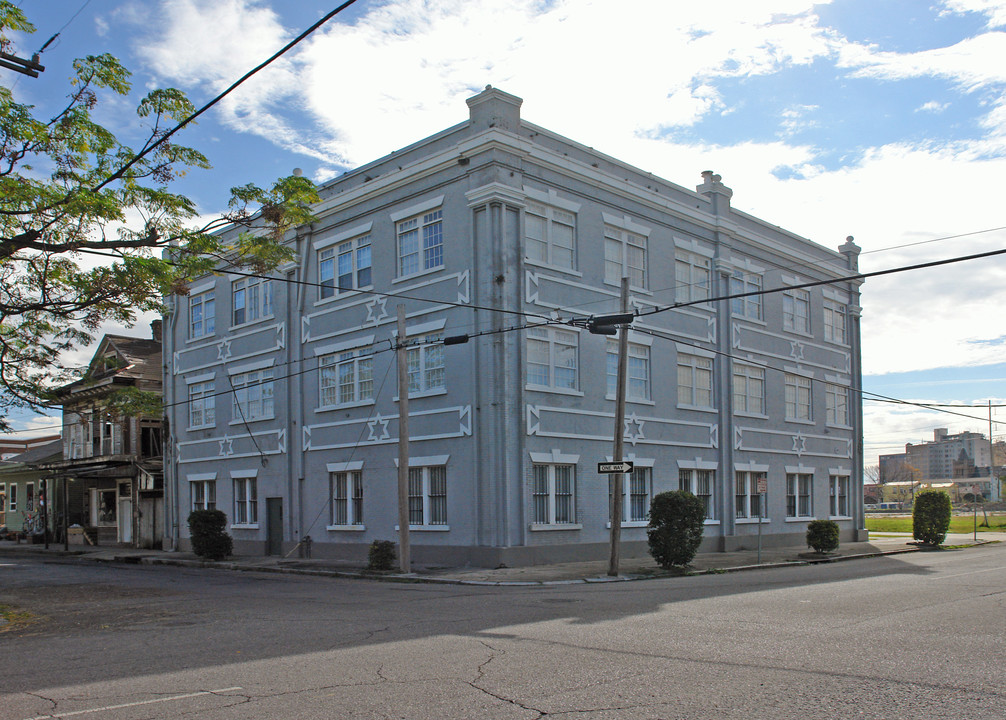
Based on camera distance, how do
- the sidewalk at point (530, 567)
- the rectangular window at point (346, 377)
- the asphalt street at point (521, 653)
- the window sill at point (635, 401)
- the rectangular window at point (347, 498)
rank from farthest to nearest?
the rectangular window at point (347, 498), the rectangular window at point (346, 377), the window sill at point (635, 401), the sidewalk at point (530, 567), the asphalt street at point (521, 653)

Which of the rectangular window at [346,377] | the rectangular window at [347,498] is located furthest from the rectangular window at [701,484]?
the rectangular window at [346,377]

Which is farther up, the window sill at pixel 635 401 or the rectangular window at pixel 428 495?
the window sill at pixel 635 401

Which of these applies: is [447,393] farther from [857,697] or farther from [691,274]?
[857,697]

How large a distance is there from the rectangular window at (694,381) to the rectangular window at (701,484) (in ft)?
7.39

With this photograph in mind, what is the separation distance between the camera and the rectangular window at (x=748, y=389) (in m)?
32.7

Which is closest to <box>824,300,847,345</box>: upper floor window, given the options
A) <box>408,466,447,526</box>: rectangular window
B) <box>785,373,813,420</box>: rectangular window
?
<box>785,373,813,420</box>: rectangular window

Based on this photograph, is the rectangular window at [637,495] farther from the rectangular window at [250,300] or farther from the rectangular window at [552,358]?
the rectangular window at [250,300]

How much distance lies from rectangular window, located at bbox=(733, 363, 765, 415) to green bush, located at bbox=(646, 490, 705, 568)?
410 inches

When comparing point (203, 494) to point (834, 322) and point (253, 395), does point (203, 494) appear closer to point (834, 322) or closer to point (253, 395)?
point (253, 395)

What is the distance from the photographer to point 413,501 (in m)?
26.2

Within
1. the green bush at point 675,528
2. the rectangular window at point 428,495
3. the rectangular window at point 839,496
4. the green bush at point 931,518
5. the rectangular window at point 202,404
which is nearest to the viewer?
the green bush at point 675,528

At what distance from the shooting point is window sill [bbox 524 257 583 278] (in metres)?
25.2

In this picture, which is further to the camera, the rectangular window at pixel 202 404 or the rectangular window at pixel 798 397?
the rectangular window at pixel 798 397

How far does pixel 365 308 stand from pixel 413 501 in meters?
6.14
